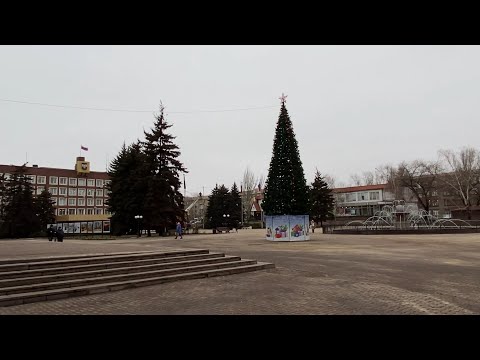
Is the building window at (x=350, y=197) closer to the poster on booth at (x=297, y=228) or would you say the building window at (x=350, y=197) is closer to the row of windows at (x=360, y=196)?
the row of windows at (x=360, y=196)

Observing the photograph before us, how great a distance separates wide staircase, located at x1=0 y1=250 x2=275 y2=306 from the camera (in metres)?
8.50

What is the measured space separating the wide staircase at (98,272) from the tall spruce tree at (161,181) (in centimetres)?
2570

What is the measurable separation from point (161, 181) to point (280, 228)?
15.4 meters

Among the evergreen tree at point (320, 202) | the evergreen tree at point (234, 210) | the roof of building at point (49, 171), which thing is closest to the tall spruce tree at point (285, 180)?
the evergreen tree at point (320, 202)

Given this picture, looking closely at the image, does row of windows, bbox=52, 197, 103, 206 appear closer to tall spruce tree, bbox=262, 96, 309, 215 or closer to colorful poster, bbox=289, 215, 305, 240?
tall spruce tree, bbox=262, 96, 309, 215

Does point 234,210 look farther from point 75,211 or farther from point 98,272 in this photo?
point 98,272

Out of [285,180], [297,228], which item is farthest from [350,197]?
[285,180]

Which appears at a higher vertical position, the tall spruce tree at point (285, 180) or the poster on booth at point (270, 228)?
the tall spruce tree at point (285, 180)

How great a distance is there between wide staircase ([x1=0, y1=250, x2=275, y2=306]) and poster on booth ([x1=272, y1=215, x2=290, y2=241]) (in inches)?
647

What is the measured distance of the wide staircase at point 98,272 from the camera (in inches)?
335
